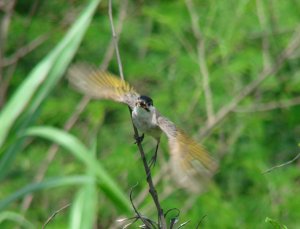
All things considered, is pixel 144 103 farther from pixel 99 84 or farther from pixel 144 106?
pixel 99 84

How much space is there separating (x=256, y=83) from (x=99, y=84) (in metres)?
3.01

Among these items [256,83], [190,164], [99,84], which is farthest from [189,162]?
[256,83]

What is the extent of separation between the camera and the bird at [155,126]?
2527mm

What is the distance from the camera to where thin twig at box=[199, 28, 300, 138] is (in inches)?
246

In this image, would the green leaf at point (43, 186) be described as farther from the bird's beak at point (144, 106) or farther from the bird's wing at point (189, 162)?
the bird's beak at point (144, 106)

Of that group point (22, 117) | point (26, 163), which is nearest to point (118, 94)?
point (22, 117)

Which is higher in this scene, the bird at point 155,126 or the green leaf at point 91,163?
the green leaf at point 91,163

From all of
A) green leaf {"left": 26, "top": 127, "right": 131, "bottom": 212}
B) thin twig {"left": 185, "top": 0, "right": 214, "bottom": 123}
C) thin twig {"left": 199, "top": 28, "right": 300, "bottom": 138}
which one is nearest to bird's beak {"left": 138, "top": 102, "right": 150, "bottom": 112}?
green leaf {"left": 26, "top": 127, "right": 131, "bottom": 212}

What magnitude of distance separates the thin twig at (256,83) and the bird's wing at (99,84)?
2700 mm

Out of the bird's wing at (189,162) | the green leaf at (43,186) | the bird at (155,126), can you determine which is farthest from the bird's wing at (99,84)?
the green leaf at (43,186)

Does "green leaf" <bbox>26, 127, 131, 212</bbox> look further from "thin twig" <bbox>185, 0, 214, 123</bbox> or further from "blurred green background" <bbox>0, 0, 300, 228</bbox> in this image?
"thin twig" <bbox>185, 0, 214, 123</bbox>

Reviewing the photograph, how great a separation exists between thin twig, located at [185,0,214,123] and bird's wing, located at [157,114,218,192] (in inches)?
136

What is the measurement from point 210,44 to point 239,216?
1.26 meters

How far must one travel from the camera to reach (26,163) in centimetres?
710
